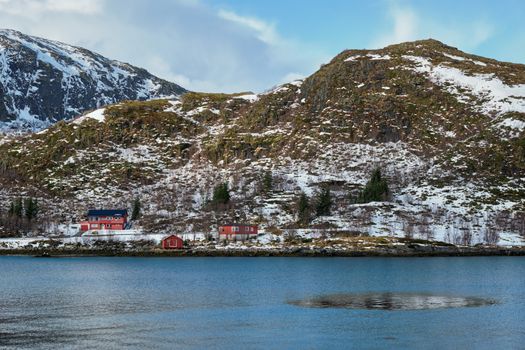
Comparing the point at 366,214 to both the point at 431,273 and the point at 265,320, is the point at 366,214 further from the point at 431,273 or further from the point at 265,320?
the point at 265,320

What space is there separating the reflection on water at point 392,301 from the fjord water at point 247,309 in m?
1.64

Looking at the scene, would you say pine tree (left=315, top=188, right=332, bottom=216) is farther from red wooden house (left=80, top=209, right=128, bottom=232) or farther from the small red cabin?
red wooden house (left=80, top=209, right=128, bottom=232)

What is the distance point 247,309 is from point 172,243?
98619 millimetres

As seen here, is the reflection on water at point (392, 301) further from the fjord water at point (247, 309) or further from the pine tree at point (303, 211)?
the pine tree at point (303, 211)

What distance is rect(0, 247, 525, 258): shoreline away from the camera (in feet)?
538

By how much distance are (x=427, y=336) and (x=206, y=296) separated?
3485 centimetres

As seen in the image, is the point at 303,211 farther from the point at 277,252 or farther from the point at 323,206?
the point at 277,252

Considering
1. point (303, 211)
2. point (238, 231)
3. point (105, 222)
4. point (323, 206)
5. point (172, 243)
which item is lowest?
point (172, 243)

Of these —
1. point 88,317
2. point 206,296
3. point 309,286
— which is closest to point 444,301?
point 309,286

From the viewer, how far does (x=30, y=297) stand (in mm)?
84938

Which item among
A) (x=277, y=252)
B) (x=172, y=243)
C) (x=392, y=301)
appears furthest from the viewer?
(x=172, y=243)

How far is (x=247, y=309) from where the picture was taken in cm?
7506

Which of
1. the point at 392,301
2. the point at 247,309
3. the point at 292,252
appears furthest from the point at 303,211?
the point at 247,309

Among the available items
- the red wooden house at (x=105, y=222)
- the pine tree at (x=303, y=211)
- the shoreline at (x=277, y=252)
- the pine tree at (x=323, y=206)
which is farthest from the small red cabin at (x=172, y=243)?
the pine tree at (x=323, y=206)
